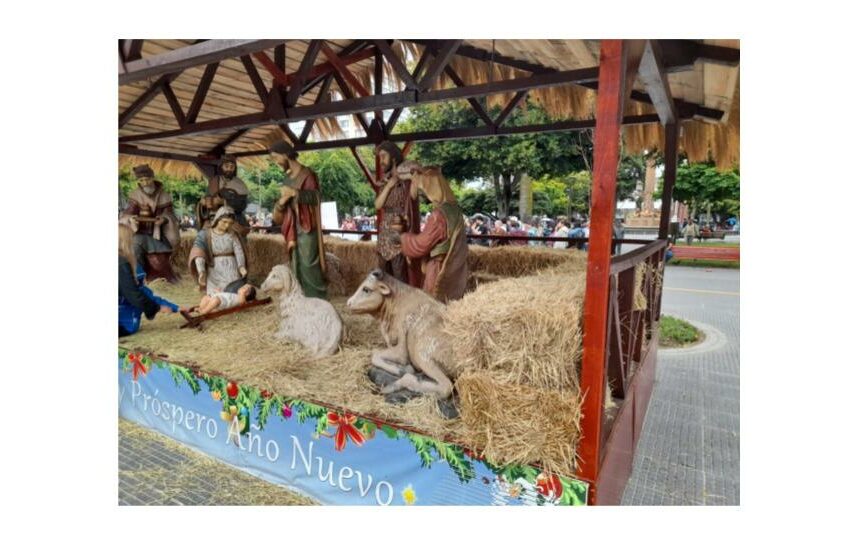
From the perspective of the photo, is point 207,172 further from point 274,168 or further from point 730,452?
point 274,168

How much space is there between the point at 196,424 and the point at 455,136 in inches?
197

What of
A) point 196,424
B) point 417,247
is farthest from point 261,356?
point 417,247

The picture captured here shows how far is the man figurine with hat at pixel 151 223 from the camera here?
7.20 metres

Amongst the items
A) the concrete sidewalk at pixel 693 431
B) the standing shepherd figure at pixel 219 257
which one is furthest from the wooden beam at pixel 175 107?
the concrete sidewalk at pixel 693 431

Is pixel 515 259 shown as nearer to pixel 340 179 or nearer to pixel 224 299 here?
pixel 224 299

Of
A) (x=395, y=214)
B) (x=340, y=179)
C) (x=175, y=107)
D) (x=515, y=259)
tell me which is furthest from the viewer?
(x=340, y=179)

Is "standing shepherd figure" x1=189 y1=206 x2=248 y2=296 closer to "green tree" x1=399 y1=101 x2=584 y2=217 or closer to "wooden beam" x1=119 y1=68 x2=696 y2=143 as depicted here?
"wooden beam" x1=119 y1=68 x2=696 y2=143

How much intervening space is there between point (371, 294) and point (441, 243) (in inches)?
38.6

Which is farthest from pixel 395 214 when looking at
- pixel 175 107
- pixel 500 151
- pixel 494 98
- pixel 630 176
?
pixel 630 176

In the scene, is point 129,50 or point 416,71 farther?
point 416,71

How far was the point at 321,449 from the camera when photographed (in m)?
3.06

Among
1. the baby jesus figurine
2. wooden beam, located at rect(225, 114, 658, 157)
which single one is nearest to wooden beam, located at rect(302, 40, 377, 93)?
wooden beam, located at rect(225, 114, 658, 157)

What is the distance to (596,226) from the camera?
Answer: 204 centimetres

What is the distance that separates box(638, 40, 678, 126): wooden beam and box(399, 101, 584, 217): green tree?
11.6 meters
